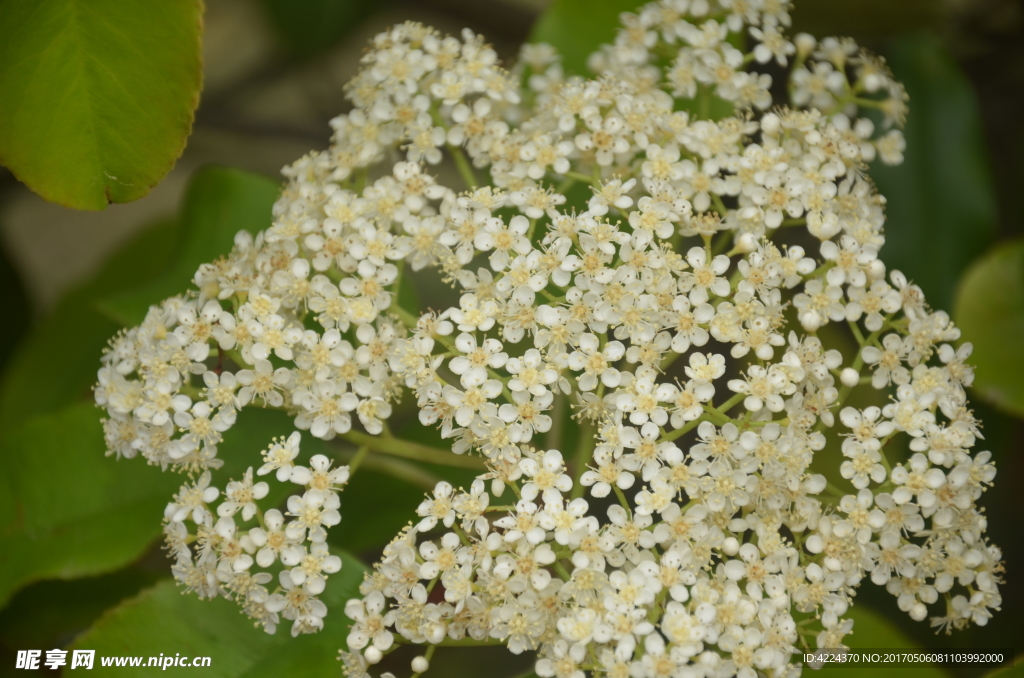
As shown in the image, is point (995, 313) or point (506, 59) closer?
point (995, 313)

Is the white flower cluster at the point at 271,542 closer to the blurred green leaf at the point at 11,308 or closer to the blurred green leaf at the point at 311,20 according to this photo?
the blurred green leaf at the point at 11,308

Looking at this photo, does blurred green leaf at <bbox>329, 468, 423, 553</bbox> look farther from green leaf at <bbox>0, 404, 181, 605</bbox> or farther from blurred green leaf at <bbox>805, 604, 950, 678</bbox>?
blurred green leaf at <bbox>805, 604, 950, 678</bbox>

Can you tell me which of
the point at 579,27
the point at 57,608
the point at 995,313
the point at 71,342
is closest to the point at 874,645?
the point at 995,313

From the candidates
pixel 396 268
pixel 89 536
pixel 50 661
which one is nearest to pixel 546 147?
pixel 396 268

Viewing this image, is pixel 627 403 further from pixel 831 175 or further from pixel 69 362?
pixel 69 362

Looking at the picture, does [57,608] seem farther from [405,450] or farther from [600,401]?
[600,401]

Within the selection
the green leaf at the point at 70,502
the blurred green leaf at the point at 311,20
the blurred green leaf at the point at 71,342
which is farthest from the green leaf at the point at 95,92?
the blurred green leaf at the point at 311,20

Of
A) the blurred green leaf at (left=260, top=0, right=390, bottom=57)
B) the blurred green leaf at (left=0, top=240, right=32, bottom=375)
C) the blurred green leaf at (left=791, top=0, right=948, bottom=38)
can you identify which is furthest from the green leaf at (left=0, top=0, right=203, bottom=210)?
the blurred green leaf at (left=791, top=0, right=948, bottom=38)
